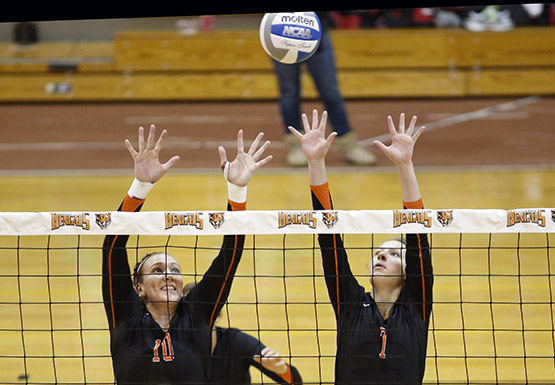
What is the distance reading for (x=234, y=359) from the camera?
3.52 meters

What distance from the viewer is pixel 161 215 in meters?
3.22

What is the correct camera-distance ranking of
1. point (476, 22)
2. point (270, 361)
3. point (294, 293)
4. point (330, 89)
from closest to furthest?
1. point (270, 361)
2. point (294, 293)
3. point (330, 89)
4. point (476, 22)

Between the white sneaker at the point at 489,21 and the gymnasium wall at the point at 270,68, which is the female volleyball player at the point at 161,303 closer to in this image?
the gymnasium wall at the point at 270,68

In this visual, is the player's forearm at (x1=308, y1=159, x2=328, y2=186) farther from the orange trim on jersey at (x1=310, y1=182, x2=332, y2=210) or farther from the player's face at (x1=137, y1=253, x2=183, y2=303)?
the player's face at (x1=137, y1=253, x2=183, y2=303)

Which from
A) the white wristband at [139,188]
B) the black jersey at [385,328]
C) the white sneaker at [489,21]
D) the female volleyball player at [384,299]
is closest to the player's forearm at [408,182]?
the female volleyball player at [384,299]

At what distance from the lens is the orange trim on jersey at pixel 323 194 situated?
3248 mm

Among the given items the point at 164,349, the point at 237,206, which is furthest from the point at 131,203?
the point at 164,349

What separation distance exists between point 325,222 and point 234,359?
804 mm

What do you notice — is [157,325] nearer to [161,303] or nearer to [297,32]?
[161,303]

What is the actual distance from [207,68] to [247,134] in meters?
2.97

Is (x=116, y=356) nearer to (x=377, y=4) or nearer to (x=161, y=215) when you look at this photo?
(x=161, y=215)

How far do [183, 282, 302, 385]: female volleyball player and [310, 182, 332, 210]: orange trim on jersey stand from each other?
708 mm

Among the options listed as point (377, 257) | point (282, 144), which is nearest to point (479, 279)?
point (377, 257)

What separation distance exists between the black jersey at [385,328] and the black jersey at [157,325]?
0.44m
